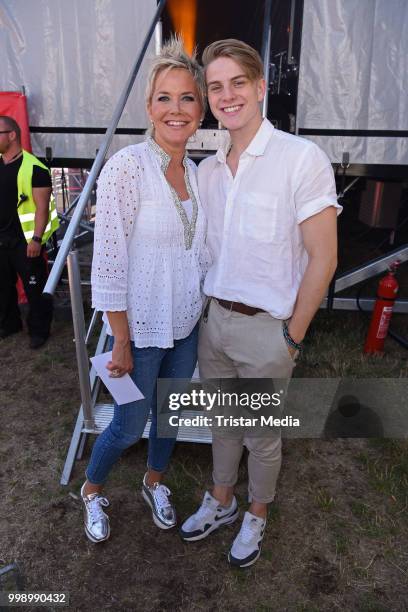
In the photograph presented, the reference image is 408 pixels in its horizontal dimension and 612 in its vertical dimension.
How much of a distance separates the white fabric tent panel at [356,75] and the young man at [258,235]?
8.10 ft

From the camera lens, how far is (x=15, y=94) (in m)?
4.05

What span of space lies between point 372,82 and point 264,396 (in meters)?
3.05

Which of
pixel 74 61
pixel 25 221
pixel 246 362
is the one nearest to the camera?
pixel 246 362

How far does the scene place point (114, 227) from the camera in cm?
160

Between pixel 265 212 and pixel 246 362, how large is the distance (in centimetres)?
56

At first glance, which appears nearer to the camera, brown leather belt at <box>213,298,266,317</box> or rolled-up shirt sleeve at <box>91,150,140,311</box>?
rolled-up shirt sleeve at <box>91,150,140,311</box>

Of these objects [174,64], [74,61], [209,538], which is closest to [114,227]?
[174,64]

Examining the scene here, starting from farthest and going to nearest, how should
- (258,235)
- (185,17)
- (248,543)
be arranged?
(185,17) < (248,543) < (258,235)

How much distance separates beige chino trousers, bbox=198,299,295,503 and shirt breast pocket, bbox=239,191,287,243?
293mm

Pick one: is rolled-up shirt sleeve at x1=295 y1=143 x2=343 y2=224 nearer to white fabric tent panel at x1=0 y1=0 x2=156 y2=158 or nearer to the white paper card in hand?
the white paper card in hand

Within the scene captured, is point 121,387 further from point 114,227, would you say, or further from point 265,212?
point 265,212

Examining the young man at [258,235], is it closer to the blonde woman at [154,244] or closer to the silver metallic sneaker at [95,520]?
the blonde woman at [154,244]

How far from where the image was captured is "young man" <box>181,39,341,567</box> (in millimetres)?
1582

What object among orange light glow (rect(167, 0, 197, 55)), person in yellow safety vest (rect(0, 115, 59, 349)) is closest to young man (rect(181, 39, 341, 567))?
person in yellow safety vest (rect(0, 115, 59, 349))
